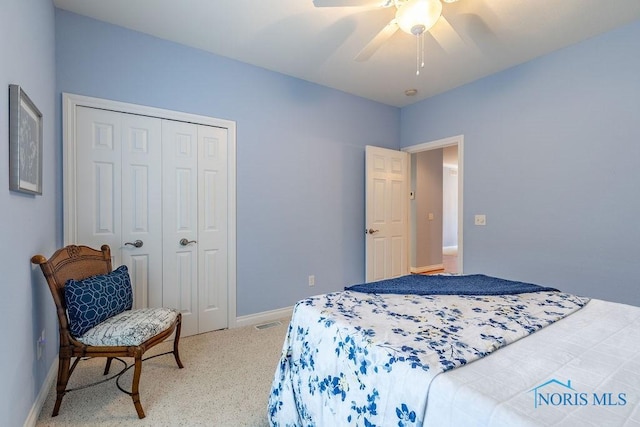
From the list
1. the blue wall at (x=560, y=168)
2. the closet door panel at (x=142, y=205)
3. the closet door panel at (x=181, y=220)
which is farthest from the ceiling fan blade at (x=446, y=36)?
the closet door panel at (x=142, y=205)

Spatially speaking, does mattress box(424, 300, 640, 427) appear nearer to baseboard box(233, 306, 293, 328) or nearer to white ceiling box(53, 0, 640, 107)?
white ceiling box(53, 0, 640, 107)

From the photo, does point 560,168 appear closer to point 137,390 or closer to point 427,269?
point 427,269

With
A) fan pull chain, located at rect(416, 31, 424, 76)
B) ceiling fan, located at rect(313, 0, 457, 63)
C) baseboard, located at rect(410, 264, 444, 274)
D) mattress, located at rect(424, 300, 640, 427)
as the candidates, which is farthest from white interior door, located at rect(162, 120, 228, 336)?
baseboard, located at rect(410, 264, 444, 274)

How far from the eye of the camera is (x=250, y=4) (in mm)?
2150

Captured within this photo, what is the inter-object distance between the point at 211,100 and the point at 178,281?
67.1 inches

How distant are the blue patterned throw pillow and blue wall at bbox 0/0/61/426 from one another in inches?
7.0

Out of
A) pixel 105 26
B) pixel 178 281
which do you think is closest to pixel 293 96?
pixel 105 26

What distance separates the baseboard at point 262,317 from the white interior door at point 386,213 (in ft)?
3.86

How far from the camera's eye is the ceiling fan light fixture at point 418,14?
5.78ft

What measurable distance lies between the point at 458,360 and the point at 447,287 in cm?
89

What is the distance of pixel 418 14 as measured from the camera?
5.92ft

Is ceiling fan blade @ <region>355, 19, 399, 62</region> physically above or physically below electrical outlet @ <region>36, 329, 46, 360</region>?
above

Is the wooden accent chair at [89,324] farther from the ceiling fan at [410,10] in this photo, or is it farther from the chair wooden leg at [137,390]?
the ceiling fan at [410,10]

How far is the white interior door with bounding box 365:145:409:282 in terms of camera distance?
Answer: 3801 mm
